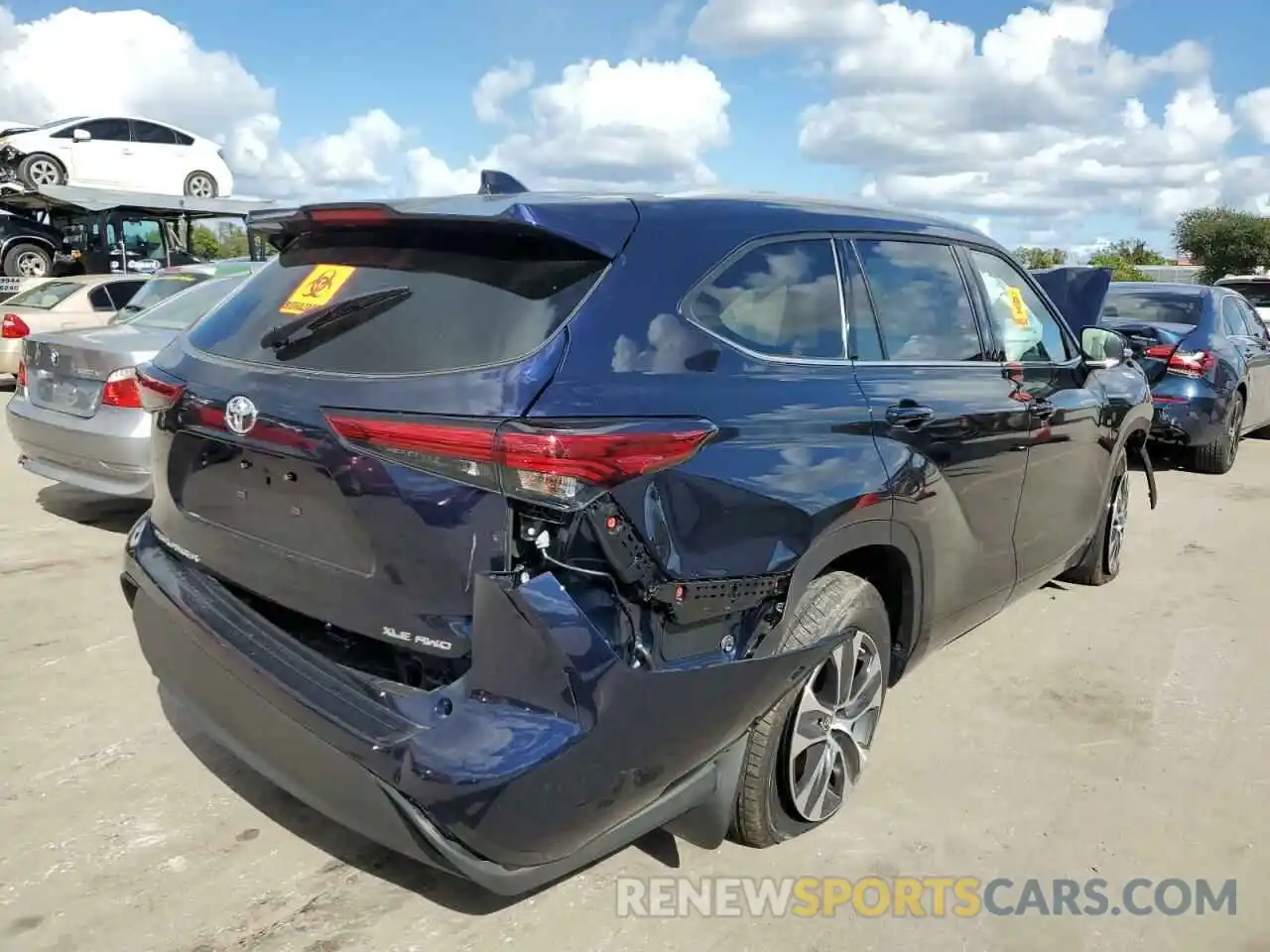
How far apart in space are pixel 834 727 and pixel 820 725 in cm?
9

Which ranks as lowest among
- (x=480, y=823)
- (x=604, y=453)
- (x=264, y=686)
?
(x=480, y=823)

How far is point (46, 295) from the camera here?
466 inches

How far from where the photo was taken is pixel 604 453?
220 cm

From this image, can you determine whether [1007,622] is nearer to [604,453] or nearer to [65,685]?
[604,453]

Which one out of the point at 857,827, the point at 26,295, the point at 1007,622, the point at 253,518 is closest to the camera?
the point at 253,518

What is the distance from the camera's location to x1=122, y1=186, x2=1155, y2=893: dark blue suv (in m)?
2.16

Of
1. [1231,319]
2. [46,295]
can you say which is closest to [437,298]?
[1231,319]

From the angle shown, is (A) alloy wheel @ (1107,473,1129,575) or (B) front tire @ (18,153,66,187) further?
(B) front tire @ (18,153,66,187)

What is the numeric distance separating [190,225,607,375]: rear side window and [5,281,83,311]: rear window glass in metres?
10.3

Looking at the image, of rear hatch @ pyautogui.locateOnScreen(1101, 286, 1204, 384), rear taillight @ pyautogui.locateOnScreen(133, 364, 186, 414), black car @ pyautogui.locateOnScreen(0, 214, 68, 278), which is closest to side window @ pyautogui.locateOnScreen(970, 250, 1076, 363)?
rear taillight @ pyautogui.locateOnScreen(133, 364, 186, 414)

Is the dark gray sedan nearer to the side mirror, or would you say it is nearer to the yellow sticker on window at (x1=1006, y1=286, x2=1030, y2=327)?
the yellow sticker on window at (x1=1006, y1=286, x2=1030, y2=327)

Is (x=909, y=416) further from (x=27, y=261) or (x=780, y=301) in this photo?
(x=27, y=261)

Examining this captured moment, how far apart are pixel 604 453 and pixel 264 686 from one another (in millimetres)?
971

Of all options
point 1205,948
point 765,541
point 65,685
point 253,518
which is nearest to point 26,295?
point 65,685
